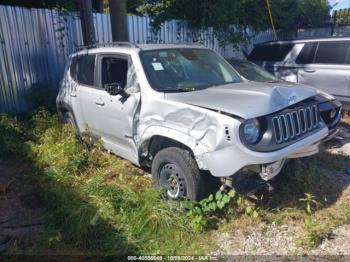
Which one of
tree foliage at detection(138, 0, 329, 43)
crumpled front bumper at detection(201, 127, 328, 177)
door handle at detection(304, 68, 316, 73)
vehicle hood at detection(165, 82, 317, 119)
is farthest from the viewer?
tree foliage at detection(138, 0, 329, 43)

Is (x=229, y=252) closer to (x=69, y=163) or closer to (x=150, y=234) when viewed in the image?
(x=150, y=234)

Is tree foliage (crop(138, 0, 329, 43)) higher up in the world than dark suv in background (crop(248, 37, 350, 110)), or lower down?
higher up

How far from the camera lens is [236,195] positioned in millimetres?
3641

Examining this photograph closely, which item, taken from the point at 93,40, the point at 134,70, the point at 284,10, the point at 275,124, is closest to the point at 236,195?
the point at 275,124

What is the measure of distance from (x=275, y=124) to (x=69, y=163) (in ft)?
9.62

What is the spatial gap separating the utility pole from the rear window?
13.5 ft

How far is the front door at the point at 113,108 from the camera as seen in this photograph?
164 inches

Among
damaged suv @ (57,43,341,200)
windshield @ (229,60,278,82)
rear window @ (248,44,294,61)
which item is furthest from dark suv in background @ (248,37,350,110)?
damaged suv @ (57,43,341,200)

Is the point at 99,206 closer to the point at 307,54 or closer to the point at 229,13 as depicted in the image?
the point at 307,54

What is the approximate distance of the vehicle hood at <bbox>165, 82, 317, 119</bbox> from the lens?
3189mm

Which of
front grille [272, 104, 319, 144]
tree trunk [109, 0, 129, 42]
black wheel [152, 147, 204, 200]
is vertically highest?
tree trunk [109, 0, 129, 42]

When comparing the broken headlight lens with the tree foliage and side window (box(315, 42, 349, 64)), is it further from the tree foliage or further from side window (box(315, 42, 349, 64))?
the tree foliage

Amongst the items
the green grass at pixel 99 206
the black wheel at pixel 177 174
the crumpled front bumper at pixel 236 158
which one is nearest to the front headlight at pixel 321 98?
the crumpled front bumper at pixel 236 158

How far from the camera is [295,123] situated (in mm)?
3465
